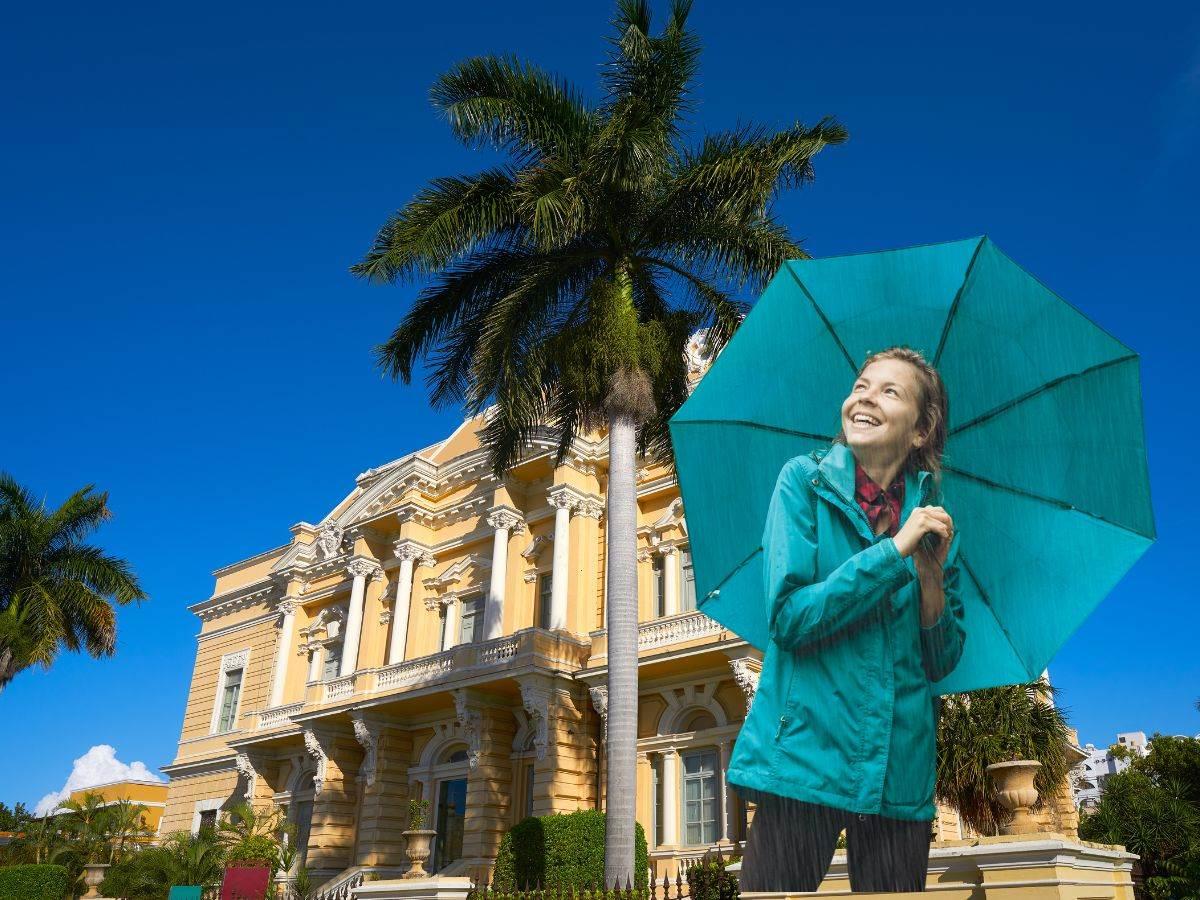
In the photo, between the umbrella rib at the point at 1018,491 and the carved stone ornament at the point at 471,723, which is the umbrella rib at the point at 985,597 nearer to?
the umbrella rib at the point at 1018,491

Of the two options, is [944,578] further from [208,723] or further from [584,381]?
[208,723]

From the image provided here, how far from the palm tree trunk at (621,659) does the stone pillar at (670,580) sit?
25.2 ft

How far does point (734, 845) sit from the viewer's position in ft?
57.5

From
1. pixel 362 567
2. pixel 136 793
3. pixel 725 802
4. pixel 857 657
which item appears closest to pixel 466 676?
pixel 725 802

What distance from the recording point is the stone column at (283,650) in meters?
28.3

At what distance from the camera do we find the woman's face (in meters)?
5.57

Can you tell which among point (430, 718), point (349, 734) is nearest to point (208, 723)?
point (349, 734)

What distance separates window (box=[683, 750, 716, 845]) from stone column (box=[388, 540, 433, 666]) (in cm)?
831

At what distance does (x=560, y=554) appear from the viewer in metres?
22.2

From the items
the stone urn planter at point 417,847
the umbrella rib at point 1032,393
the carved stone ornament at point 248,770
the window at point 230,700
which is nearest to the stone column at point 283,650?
the carved stone ornament at point 248,770

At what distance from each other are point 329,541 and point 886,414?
81.8 ft

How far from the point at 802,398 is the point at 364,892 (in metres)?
9.67

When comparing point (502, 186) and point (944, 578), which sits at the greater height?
point (502, 186)

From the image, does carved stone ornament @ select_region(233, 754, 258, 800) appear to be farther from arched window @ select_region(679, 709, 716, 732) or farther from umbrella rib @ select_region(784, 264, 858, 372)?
umbrella rib @ select_region(784, 264, 858, 372)
